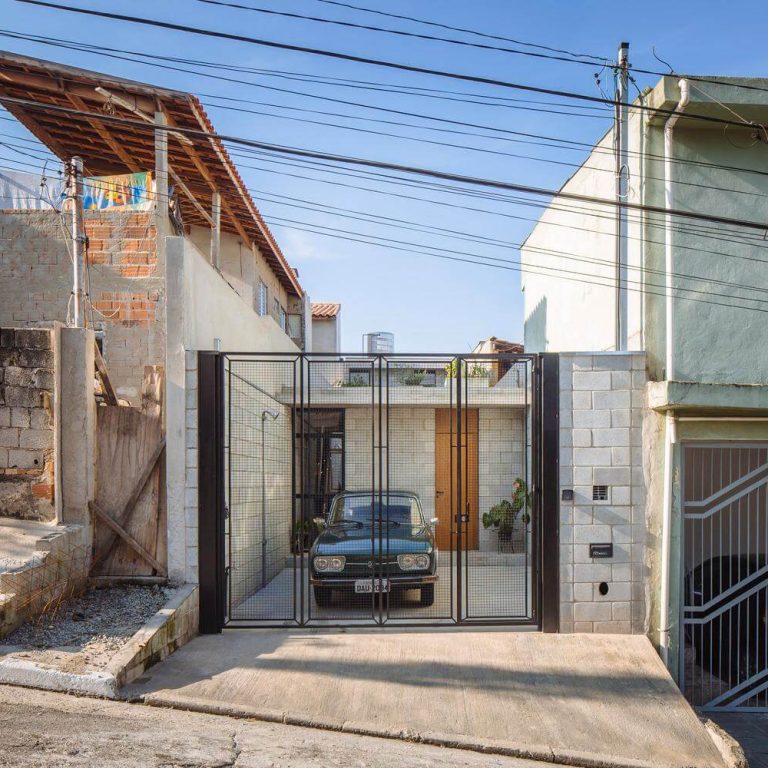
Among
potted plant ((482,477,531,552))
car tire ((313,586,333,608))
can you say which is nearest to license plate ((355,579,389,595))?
car tire ((313,586,333,608))

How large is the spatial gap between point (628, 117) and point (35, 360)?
6.36 m

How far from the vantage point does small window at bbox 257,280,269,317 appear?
593 inches

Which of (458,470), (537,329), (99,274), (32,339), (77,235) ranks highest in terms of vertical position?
(77,235)

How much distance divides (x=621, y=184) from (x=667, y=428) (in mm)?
2581

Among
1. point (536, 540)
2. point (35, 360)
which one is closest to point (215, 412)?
point (35, 360)

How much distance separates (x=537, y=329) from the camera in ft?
36.4

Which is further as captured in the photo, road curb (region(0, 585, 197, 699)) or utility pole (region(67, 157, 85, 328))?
utility pole (region(67, 157, 85, 328))

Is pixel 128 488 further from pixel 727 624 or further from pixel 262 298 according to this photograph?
pixel 262 298

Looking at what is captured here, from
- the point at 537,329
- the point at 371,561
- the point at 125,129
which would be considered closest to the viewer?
the point at 371,561

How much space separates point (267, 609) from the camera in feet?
23.7

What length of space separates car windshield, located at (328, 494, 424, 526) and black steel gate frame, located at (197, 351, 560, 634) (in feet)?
6.04

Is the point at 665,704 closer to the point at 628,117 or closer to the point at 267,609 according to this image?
the point at 267,609

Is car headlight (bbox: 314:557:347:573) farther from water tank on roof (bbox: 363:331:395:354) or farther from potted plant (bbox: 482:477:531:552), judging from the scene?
water tank on roof (bbox: 363:331:395:354)

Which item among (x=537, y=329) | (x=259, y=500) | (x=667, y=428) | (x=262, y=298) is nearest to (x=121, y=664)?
(x=259, y=500)
